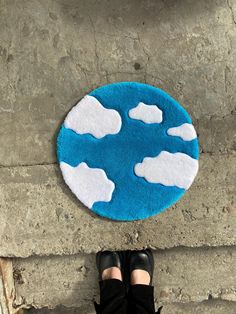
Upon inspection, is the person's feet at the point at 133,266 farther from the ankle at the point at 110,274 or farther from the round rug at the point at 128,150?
the round rug at the point at 128,150

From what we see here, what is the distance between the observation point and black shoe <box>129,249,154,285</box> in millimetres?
1968

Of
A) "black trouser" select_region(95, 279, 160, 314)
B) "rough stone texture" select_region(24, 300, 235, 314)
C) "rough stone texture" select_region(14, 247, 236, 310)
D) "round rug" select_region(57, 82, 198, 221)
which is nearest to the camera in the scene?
"black trouser" select_region(95, 279, 160, 314)

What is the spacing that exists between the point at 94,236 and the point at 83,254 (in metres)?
0.16

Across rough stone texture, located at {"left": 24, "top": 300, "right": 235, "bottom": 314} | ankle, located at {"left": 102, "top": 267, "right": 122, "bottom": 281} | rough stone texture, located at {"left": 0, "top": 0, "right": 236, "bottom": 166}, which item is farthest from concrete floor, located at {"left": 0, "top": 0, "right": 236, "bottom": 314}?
rough stone texture, located at {"left": 24, "top": 300, "right": 235, "bottom": 314}

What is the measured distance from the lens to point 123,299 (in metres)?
1.85

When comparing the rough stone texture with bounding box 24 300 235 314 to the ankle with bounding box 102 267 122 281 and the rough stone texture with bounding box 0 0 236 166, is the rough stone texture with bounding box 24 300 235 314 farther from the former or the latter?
the rough stone texture with bounding box 0 0 236 166

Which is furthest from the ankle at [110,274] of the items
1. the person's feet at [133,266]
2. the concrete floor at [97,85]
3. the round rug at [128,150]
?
the round rug at [128,150]

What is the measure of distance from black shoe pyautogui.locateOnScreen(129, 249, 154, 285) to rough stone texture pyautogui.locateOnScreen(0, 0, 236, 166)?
0.67 m

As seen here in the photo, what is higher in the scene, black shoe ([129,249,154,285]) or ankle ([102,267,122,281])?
black shoe ([129,249,154,285])

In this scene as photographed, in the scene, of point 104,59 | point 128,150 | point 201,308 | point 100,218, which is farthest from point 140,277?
point 104,59

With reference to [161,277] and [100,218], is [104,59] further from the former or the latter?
[161,277]

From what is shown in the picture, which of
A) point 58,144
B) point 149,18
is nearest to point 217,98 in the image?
point 149,18

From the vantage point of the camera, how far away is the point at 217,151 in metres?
1.94

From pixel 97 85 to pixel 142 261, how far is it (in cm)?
100
